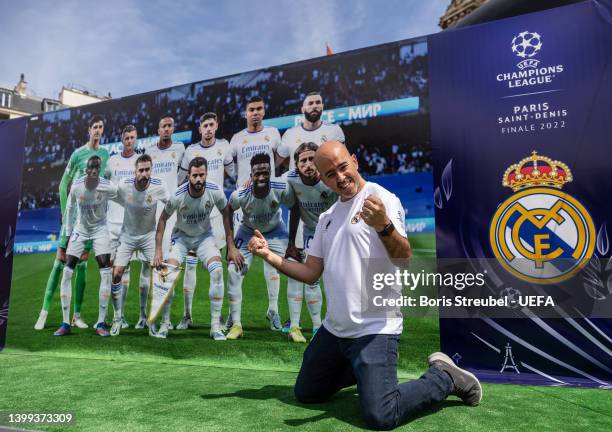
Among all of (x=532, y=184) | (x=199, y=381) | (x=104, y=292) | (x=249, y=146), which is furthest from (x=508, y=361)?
(x=104, y=292)

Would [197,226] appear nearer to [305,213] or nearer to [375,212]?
[305,213]

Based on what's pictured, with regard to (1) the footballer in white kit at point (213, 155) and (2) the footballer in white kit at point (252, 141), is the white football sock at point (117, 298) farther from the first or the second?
(2) the footballer in white kit at point (252, 141)

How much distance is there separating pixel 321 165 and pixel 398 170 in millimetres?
1451

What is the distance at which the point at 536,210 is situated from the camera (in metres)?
3.01

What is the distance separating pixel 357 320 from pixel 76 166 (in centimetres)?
394

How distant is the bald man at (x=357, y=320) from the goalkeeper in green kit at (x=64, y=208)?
10.0ft

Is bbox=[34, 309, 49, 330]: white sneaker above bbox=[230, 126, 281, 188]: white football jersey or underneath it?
underneath

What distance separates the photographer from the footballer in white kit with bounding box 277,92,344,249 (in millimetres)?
3680

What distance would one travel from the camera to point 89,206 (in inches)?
182

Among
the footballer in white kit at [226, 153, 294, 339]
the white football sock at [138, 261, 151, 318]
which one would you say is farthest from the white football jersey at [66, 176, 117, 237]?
the footballer in white kit at [226, 153, 294, 339]

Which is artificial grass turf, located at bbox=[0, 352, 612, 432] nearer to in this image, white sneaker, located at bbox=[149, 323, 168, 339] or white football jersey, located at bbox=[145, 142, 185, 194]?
white sneaker, located at bbox=[149, 323, 168, 339]

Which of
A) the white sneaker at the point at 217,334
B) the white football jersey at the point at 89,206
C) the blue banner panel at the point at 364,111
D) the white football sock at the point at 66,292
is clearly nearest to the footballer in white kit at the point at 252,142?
the blue banner panel at the point at 364,111

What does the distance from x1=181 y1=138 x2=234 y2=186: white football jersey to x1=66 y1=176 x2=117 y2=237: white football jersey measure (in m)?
0.97

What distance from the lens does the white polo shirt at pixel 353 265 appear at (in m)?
2.09
